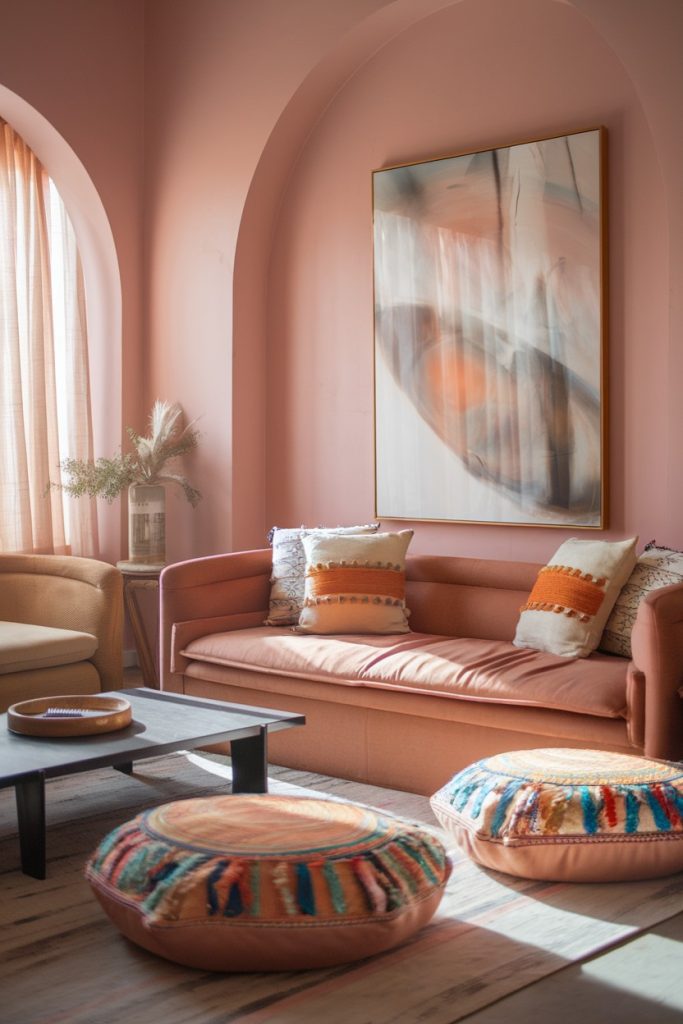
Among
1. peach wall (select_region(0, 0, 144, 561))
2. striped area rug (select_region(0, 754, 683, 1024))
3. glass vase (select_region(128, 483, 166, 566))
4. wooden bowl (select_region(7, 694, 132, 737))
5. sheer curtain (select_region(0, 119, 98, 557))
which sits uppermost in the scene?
peach wall (select_region(0, 0, 144, 561))

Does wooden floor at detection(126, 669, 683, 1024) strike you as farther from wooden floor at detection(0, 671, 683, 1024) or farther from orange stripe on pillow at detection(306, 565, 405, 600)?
orange stripe on pillow at detection(306, 565, 405, 600)

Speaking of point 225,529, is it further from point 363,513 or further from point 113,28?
point 113,28

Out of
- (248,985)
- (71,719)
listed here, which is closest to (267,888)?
(248,985)

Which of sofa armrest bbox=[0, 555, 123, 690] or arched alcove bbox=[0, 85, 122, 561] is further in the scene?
arched alcove bbox=[0, 85, 122, 561]

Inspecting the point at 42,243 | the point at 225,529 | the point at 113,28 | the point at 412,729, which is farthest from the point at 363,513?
the point at 113,28

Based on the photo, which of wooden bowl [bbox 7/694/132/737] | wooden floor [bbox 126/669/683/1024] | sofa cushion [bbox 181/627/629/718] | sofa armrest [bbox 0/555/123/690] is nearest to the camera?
wooden floor [bbox 126/669/683/1024]

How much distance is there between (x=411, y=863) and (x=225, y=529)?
10.4 ft

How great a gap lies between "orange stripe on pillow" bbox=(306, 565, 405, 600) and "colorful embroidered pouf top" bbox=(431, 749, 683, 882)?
148 cm

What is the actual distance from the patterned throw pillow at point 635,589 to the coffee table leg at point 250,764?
127 cm

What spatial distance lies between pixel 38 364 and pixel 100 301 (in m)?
0.49

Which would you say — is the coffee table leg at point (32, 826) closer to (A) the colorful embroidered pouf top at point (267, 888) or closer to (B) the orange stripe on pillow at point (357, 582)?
(A) the colorful embroidered pouf top at point (267, 888)

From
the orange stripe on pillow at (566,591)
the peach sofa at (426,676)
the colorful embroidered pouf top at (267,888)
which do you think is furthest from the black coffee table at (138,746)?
A: the orange stripe on pillow at (566,591)

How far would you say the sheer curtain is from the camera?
221 inches

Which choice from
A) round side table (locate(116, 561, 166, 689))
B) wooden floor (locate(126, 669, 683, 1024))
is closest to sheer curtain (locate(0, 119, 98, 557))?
round side table (locate(116, 561, 166, 689))
